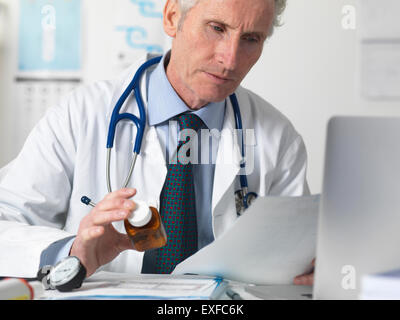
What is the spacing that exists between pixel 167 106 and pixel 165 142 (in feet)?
0.29

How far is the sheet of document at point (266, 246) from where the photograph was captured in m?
0.70

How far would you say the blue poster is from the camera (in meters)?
2.27

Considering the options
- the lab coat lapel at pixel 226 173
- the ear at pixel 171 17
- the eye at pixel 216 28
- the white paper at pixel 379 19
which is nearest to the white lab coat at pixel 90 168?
the lab coat lapel at pixel 226 173

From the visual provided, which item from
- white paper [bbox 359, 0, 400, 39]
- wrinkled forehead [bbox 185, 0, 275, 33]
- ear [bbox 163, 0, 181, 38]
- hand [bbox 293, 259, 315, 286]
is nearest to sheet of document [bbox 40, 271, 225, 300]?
hand [bbox 293, 259, 315, 286]

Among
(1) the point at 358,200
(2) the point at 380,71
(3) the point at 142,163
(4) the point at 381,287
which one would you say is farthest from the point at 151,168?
(2) the point at 380,71

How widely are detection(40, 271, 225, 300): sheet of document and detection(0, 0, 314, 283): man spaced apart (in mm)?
232

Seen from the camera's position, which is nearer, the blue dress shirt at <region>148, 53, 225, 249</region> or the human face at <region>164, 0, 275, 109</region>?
the human face at <region>164, 0, 275, 109</region>

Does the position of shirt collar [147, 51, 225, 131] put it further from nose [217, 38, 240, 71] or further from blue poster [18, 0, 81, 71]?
blue poster [18, 0, 81, 71]

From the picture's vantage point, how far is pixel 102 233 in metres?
0.81

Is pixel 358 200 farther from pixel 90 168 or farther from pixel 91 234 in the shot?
pixel 90 168
